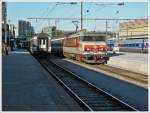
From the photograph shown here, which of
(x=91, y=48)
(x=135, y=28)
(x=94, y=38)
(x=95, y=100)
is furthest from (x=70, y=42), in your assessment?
(x=135, y=28)

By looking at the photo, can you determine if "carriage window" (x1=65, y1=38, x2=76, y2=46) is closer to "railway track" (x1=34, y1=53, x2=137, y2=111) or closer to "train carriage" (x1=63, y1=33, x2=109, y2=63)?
"train carriage" (x1=63, y1=33, x2=109, y2=63)

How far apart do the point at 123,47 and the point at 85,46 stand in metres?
46.2

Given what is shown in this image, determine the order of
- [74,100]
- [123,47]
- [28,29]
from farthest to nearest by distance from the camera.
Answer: [28,29] < [123,47] < [74,100]

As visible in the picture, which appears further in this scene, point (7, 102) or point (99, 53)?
point (99, 53)

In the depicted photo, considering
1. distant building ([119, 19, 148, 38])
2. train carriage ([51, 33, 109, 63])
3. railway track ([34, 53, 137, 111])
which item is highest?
distant building ([119, 19, 148, 38])

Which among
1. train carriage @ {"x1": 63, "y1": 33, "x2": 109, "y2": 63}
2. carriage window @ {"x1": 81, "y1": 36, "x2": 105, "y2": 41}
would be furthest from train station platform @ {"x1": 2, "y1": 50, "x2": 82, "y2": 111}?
carriage window @ {"x1": 81, "y1": 36, "x2": 105, "y2": 41}

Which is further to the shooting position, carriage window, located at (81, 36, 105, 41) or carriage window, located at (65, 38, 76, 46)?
carriage window, located at (65, 38, 76, 46)

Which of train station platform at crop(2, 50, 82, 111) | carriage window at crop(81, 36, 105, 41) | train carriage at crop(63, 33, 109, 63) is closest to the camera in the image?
train station platform at crop(2, 50, 82, 111)

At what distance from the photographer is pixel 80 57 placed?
39750 millimetres

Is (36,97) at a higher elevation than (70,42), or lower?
lower

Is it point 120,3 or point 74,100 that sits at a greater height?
point 120,3

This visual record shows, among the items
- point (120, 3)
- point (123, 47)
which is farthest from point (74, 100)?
point (123, 47)

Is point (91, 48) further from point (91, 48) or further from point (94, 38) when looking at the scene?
point (94, 38)

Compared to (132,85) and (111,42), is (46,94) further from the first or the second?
(111,42)
